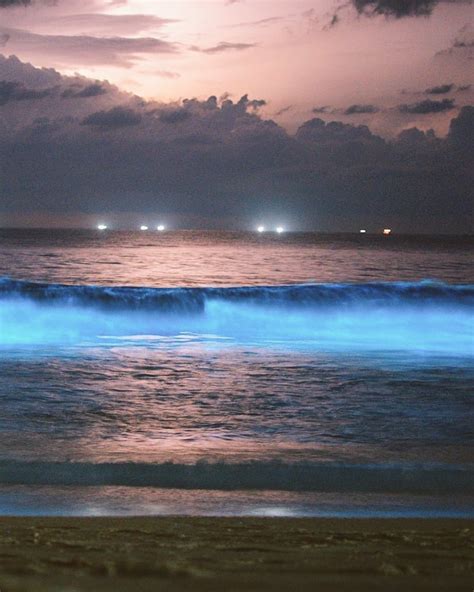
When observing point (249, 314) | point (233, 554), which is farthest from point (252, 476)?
point (249, 314)

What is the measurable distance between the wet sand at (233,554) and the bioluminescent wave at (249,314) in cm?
1066

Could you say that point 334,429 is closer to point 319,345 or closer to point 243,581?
point 243,581

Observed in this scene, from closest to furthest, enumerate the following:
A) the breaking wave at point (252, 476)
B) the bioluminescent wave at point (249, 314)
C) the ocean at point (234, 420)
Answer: the ocean at point (234, 420), the breaking wave at point (252, 476), the bioluminescent wave at point (249, 314)

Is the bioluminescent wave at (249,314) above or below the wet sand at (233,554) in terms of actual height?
below

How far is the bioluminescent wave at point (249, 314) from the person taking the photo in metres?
16.2

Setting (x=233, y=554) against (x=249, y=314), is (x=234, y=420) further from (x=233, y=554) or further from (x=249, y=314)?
(x=249, y=314)

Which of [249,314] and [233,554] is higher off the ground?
[233,554]

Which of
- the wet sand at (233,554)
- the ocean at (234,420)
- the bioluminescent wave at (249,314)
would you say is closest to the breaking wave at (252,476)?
the ocean at (234,420)

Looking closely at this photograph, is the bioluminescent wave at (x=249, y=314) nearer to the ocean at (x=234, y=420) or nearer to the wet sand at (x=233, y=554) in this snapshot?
the ocean at (x=234, y=420)

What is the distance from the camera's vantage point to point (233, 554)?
341cm

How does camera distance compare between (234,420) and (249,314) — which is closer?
(234,420)

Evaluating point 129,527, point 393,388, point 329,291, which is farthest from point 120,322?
point 129,527

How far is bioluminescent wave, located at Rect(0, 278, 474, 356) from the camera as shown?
53.1 feet

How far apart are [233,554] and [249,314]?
17.5 metres
